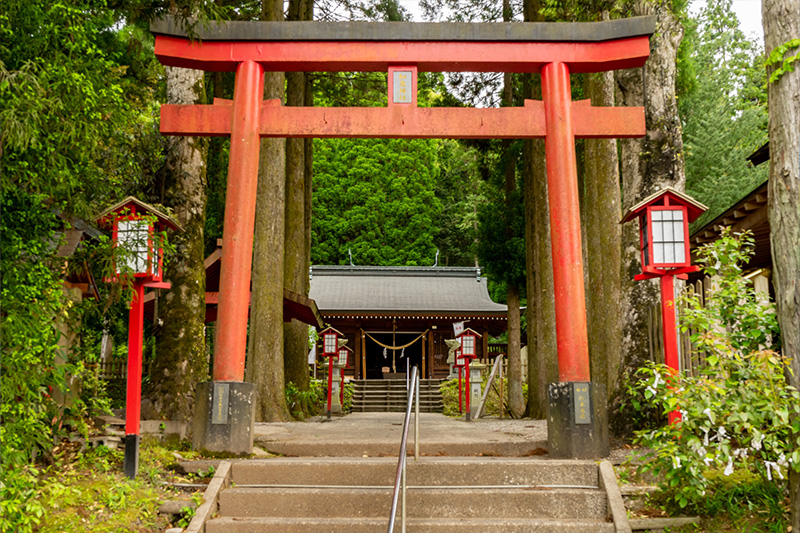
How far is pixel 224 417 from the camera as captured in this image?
5.85 meters

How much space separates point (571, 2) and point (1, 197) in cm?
733

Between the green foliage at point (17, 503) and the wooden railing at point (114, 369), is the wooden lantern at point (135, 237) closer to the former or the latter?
the green foliage at point (17, 503)

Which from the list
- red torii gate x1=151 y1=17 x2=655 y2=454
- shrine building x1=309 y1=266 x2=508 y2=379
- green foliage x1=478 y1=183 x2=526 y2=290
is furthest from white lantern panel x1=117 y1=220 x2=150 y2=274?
shrine building x1=309 y1=266 x2=508 y2=379

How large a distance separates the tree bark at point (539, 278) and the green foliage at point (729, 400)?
6256 millimetres

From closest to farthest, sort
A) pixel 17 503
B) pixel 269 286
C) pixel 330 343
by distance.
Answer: pixel 17 503, pixel 269 286, pixel 330 343

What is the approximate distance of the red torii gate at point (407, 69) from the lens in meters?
6.46

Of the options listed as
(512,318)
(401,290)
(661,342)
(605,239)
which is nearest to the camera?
(661,342)

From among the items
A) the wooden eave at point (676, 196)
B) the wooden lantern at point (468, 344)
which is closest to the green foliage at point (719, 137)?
the wooden lantern at point (468, 344)

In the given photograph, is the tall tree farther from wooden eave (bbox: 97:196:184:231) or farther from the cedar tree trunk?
wooden eave (bbox: 97:196:184:231)

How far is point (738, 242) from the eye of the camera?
4.61 metres

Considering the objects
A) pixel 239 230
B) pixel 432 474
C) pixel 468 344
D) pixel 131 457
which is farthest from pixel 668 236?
pixel 468 344

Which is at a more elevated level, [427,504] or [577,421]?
[577,421]

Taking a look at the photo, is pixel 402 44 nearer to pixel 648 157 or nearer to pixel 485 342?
pixel 648 157

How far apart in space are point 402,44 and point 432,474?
4038 mm
